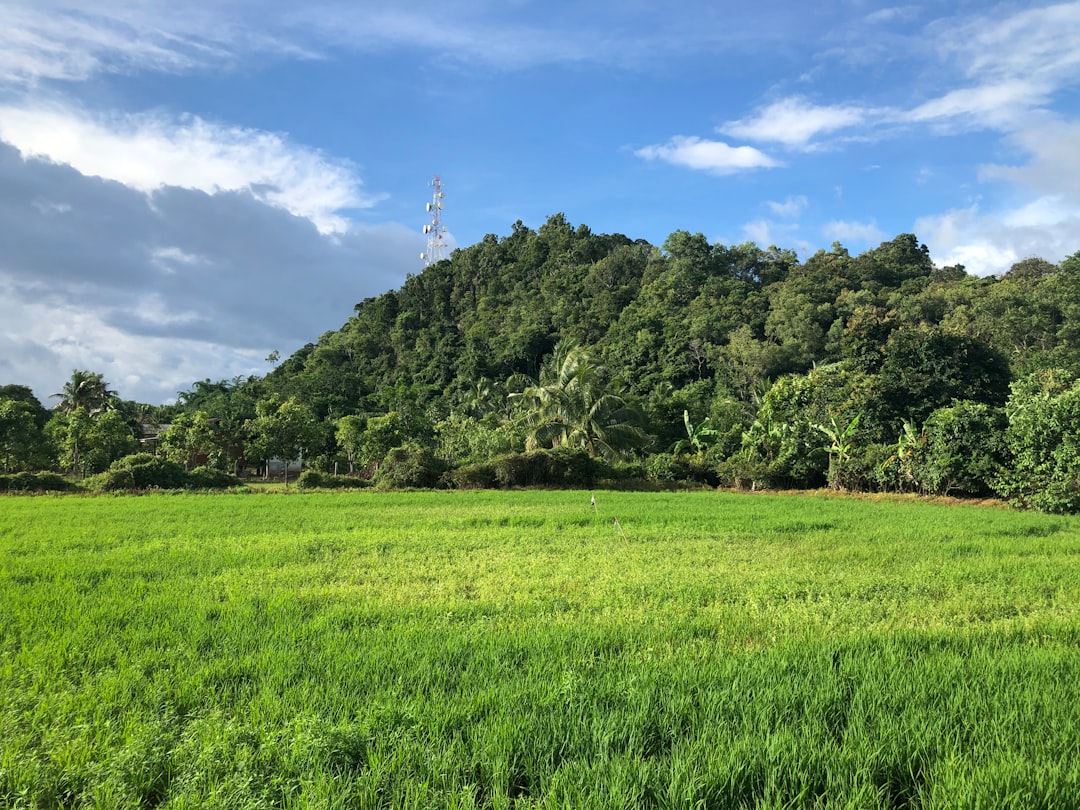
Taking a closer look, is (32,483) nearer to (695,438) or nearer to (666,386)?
(695,438)

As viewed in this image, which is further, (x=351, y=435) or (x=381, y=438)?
(x=351, y=435)

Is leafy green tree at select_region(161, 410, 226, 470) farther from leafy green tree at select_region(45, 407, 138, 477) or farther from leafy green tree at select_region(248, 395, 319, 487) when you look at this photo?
leafy green tree at select_region(248, 395, 319, 487)

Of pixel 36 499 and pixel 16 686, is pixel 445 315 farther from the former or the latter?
pixel 16 686

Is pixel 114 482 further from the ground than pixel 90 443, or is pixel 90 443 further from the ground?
pixel 90 443

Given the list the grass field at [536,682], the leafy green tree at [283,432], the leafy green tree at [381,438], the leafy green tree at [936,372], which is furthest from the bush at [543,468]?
the grass field at [536,682]

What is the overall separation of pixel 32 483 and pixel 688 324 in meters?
38.9

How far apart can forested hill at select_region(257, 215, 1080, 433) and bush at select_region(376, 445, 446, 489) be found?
509 inches

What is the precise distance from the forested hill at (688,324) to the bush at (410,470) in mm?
12918

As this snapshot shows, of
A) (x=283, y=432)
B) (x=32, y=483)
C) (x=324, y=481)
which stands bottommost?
(x=324, y=481)

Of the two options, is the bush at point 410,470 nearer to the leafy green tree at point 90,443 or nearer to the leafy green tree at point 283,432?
the leafy green tree at point 283,432

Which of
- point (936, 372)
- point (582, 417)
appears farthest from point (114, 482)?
point (936, 372)

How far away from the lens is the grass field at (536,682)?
294cm

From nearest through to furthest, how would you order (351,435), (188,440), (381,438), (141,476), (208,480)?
(141,476), (208,480), (381,438), (188,440), (351,435)

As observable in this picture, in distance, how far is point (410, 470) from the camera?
996 inches
